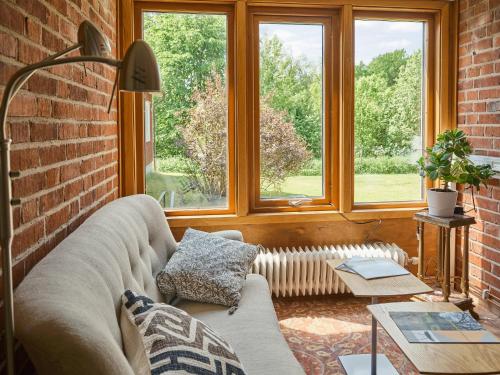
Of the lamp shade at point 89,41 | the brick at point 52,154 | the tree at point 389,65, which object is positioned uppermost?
the tree at point 389,65

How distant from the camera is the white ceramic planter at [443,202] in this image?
3.37 metres

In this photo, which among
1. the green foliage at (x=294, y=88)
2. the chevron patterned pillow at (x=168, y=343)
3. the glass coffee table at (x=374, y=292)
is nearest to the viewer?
the chevron patterned pillow at (x=168, y=343)

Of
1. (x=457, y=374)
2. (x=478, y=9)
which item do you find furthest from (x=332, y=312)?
(x=478, y=9)

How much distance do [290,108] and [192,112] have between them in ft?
2.44

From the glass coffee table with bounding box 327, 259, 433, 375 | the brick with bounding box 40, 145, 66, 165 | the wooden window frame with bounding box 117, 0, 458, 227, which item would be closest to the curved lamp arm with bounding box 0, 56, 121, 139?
the brick with bounding box 40, 145, 66, 165

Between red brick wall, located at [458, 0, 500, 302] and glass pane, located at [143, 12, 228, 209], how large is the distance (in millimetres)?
1794

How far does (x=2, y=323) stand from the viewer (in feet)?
4.42

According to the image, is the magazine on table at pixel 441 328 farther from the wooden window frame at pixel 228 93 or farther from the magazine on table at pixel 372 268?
the wooden window frame at pixel 228 93

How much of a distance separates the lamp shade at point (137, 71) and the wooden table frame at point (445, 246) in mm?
2648

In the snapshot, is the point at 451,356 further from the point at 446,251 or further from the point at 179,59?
the point at 179,59

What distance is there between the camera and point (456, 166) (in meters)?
3.31

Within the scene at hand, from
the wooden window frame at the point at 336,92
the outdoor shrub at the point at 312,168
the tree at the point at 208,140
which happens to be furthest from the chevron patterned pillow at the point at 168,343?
the outdoor shrub at the point at 312,168

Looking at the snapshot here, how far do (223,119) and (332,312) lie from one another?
1604mm

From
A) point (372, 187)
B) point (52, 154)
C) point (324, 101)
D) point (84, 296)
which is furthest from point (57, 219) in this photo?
point (372, 187)
